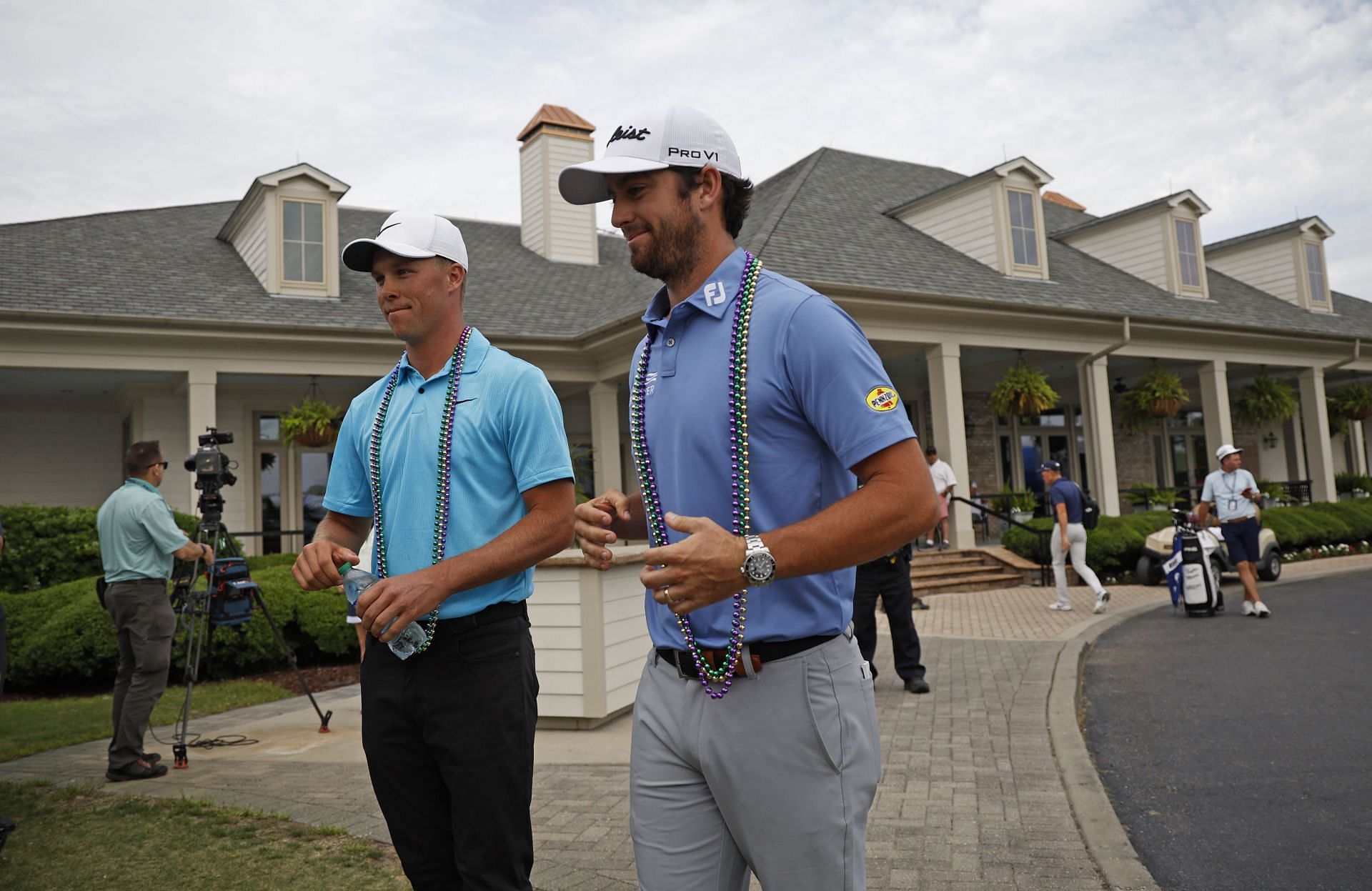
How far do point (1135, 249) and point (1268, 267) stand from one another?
560cm

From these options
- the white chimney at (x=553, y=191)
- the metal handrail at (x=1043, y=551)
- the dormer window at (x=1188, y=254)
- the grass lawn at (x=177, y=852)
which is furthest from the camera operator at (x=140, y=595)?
the dormer window at (x=1188, y=254)

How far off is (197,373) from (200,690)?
20.6 ft

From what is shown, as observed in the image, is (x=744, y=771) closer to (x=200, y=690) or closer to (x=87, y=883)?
(x=87, y=883)

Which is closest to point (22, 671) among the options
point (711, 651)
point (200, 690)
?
point (200, 690)

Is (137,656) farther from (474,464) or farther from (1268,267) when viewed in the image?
(1268,267)

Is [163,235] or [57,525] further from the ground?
[163,235]

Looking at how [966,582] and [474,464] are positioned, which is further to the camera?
[966,582]

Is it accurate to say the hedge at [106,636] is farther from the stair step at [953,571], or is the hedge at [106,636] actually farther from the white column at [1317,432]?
the white column at [1317,432]

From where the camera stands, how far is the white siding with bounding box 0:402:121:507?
15.7 metres

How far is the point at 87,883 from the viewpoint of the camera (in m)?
4.15

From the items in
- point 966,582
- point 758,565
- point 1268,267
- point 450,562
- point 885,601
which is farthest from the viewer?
point 1268,267

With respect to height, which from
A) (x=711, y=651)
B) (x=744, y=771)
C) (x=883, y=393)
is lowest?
(x=744, y=771)

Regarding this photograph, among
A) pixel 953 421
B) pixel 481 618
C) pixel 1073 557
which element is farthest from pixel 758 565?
pixel 953 421

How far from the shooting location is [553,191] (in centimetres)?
2072
